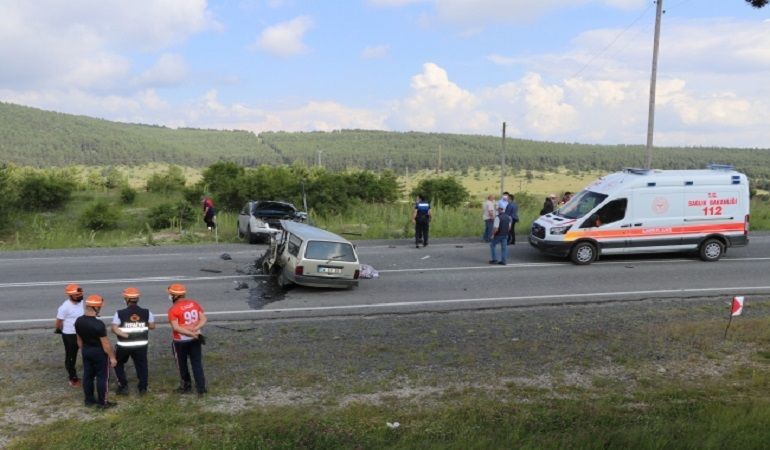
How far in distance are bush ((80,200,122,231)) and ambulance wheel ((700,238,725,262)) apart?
25.8 meters

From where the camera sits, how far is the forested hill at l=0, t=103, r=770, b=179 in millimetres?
103000

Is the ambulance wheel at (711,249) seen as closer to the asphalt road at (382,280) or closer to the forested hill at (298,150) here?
the asphalt road at (382,280)

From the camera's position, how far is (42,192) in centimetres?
3638

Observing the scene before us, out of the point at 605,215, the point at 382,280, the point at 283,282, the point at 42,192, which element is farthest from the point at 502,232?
the point at 42,192

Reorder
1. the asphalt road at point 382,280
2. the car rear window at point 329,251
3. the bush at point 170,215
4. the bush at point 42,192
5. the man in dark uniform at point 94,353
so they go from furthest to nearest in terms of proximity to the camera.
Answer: the bush at point 42,192 < the bush at point 170,215 < the car rear window at point 329,251 < the asphalt road at point 382,280 < the man in dark uniform at point 94,353

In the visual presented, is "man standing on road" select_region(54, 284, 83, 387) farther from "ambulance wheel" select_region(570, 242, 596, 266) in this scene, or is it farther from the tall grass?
the tall grass

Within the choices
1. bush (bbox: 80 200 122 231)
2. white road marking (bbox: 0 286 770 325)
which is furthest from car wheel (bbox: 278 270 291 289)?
bush (bbox: 80 200 122 231)

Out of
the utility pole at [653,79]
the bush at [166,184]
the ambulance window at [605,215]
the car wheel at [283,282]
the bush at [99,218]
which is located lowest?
the car wheel at [283,282]

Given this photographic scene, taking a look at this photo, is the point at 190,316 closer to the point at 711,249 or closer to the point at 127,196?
the point at 711,249

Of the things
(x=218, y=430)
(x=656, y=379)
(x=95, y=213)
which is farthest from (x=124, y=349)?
(x=95, y=213)

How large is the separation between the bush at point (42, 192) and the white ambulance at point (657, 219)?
100.0 ft

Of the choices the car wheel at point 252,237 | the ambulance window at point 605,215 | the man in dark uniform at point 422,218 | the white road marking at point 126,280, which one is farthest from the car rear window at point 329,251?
the car wheel at point 252,237

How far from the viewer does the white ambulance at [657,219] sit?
1659cm

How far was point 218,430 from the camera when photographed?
662 cm
